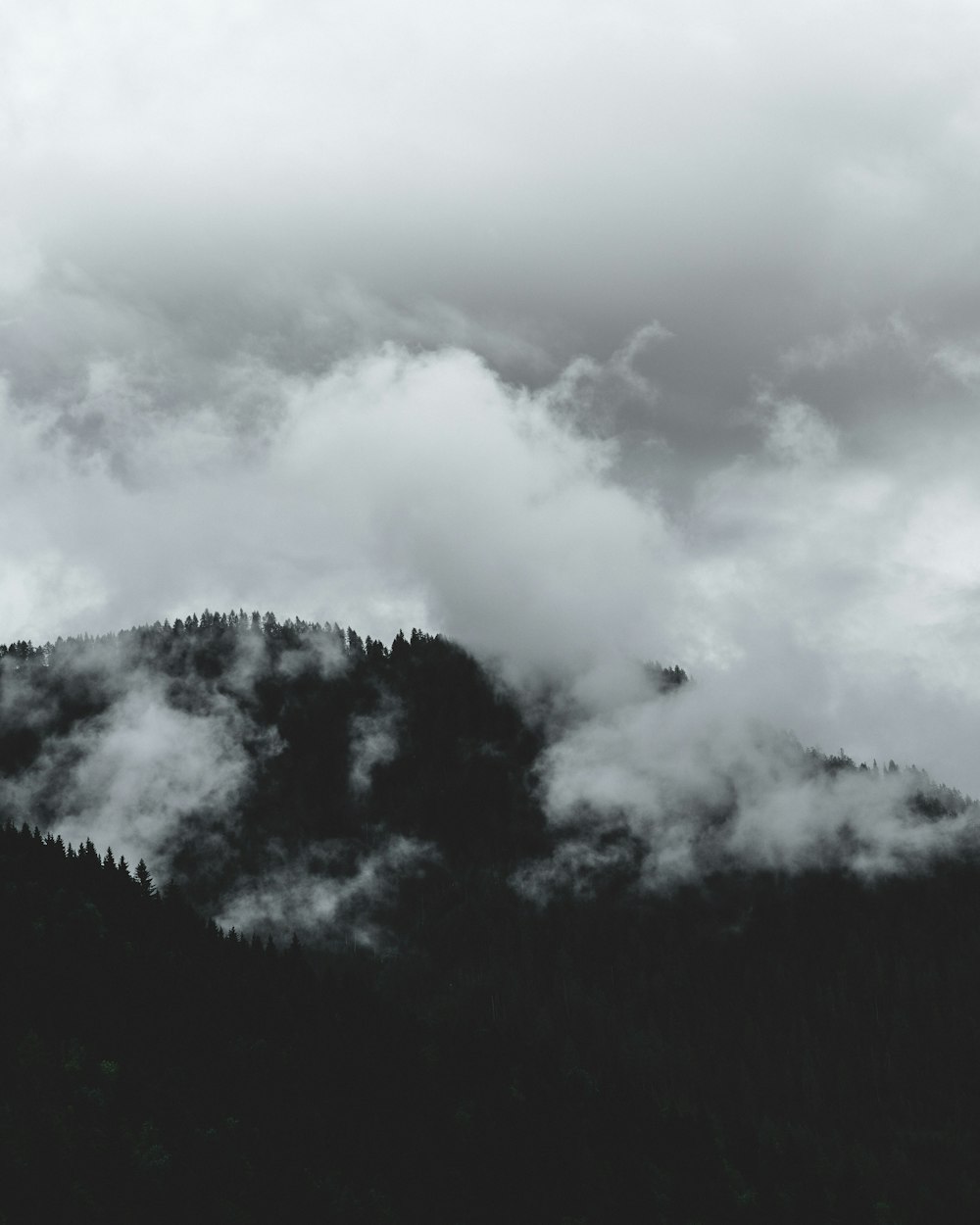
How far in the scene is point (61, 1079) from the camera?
180 meters

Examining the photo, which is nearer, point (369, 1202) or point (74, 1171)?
point (74, 1171)

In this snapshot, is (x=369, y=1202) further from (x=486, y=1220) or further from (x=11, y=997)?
(x=11, y=997)

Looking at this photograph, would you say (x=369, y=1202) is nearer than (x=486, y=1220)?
Yes

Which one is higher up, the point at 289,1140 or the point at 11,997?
the point at 11,997

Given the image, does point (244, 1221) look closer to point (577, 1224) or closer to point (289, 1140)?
point (289, 1140)

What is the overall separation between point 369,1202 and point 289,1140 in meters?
18.4

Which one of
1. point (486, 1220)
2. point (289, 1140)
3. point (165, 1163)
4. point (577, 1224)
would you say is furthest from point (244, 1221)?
point (577, 1224)

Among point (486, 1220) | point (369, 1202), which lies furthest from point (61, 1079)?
point (486, 1220)

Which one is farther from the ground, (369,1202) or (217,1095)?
(217,1095)

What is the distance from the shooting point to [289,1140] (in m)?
192

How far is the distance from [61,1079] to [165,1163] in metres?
24.1

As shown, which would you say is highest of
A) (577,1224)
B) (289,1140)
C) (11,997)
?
(11,997)

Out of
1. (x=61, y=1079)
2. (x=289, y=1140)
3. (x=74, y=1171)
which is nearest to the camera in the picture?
(x=74, y=1171)

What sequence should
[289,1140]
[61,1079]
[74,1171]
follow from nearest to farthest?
[74,1171] < [61,1079] < [289,1140]
